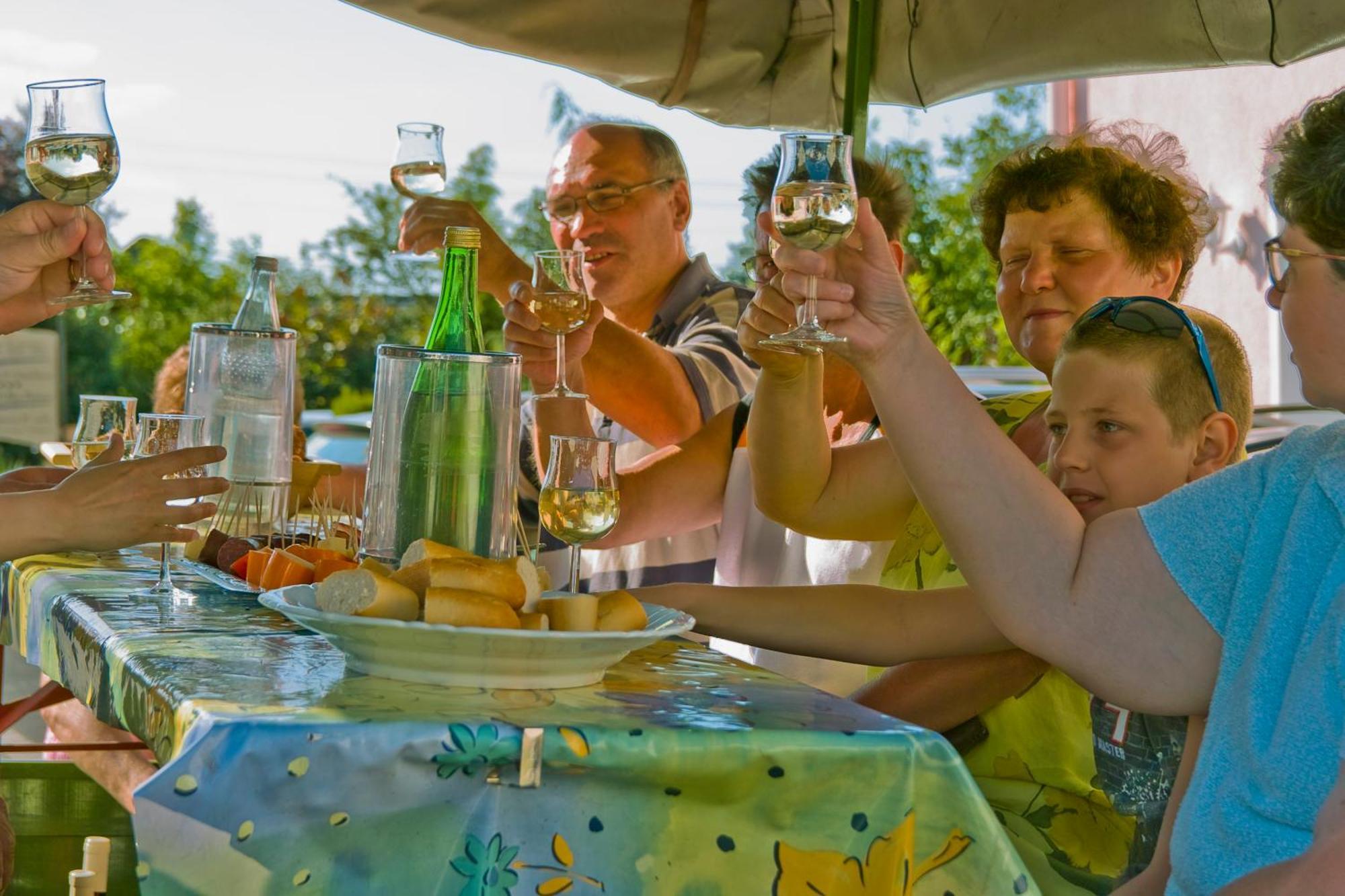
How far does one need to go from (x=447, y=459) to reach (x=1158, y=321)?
99 centimetres

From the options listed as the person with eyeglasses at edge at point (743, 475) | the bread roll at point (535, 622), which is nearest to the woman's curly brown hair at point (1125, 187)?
the person with eyeglasses at edge at point (743, 475)

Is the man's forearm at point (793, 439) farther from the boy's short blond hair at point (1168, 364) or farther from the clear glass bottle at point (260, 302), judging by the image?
the clear glass bottle at point (260, 302)

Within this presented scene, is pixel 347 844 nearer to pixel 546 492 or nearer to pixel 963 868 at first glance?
pixel 963 868

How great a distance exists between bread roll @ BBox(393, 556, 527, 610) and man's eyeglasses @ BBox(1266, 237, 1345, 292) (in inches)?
33.2

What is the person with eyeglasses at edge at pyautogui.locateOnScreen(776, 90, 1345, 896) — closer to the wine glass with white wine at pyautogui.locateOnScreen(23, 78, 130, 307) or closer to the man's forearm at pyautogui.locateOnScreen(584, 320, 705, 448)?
the wine glass with white wine at pyautogui.locateOnScreen(23, 78, 130, 307)

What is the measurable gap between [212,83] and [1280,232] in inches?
1052

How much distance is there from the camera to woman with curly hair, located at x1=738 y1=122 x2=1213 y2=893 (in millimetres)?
2006

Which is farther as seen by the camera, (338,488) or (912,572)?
(338,488)

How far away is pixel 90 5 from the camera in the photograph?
2558 cm

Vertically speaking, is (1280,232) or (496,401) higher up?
(1280,232)

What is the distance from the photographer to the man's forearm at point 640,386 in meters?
→ 3.40

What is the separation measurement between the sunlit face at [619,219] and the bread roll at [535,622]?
272 cm

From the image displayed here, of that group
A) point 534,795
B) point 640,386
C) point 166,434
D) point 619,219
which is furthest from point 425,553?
point 619,219

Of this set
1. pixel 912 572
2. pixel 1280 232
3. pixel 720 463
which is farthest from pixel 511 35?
pixel 1280 232
